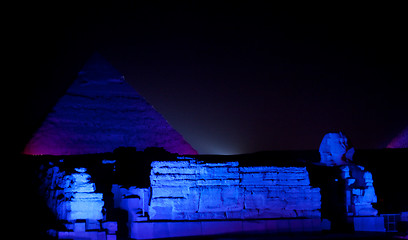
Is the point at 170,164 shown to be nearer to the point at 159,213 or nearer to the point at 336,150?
the point at 159,213

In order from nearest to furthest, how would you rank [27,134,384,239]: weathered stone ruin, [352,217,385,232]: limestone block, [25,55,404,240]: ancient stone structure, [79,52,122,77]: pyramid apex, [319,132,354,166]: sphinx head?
[25,55,404,240]: ancient stone structure, [27,134,384,239]: weathered stone ruin, [352,217,385,232]: limestone block, [319,132,354,166]: sphinx head, [79,52,122,77]: pyramid apex

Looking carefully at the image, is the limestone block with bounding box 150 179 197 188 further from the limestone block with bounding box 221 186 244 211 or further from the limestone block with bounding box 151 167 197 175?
the limestone block with bounding box 221 186 244 211

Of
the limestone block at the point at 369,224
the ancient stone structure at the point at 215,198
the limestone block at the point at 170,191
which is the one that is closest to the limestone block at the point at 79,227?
the ancient stone structure at the point at 215,198

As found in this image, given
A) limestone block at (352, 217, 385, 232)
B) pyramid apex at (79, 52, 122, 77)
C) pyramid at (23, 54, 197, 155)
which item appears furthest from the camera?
pyramid apex at (79, 52, 122, 77)

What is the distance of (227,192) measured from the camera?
33.6ft

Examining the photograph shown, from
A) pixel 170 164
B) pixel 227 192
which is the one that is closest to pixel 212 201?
pixel 227 192

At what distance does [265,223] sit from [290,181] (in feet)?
3.54

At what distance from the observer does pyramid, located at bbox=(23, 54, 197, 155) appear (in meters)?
19.4

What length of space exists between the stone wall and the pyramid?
976 centimetres

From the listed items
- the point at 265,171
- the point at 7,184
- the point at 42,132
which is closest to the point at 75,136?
the point at 42,132

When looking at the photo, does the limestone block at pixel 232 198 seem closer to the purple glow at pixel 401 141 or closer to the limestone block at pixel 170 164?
the limestone block at pixel 170 164

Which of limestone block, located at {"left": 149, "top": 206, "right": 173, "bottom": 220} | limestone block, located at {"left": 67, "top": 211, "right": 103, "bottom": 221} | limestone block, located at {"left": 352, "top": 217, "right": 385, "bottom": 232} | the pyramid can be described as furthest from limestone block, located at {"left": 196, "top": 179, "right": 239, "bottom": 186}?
the pyramid

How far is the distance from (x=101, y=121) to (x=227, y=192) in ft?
35.1

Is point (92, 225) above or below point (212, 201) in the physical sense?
below
